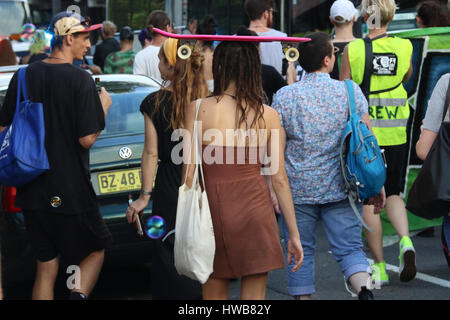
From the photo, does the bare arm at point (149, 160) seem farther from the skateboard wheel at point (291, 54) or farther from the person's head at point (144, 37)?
the person's head at point (144, 37)

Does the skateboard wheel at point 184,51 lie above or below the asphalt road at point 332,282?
above

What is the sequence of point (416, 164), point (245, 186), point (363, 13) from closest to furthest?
point (245, 186) → point (363, 13) → point (416, 164)

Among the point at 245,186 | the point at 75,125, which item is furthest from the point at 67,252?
the point at 245,186

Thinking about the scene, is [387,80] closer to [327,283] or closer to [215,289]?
[327,283]

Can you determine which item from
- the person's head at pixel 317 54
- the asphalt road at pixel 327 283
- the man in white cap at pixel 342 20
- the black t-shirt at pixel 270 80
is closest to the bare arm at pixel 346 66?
the man in white cap at pixel 342 20

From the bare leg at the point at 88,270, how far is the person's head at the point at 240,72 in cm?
160

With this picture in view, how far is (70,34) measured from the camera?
4.80 metres

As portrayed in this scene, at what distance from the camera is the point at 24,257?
5586 mm

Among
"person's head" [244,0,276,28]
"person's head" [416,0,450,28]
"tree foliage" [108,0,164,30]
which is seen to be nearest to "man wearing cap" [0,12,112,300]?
"person's head" [244,0,276,28]

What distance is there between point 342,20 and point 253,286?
11.3 ft

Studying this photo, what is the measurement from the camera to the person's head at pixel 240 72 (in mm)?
3805

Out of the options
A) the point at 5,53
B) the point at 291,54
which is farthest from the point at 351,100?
the point at 5,53
